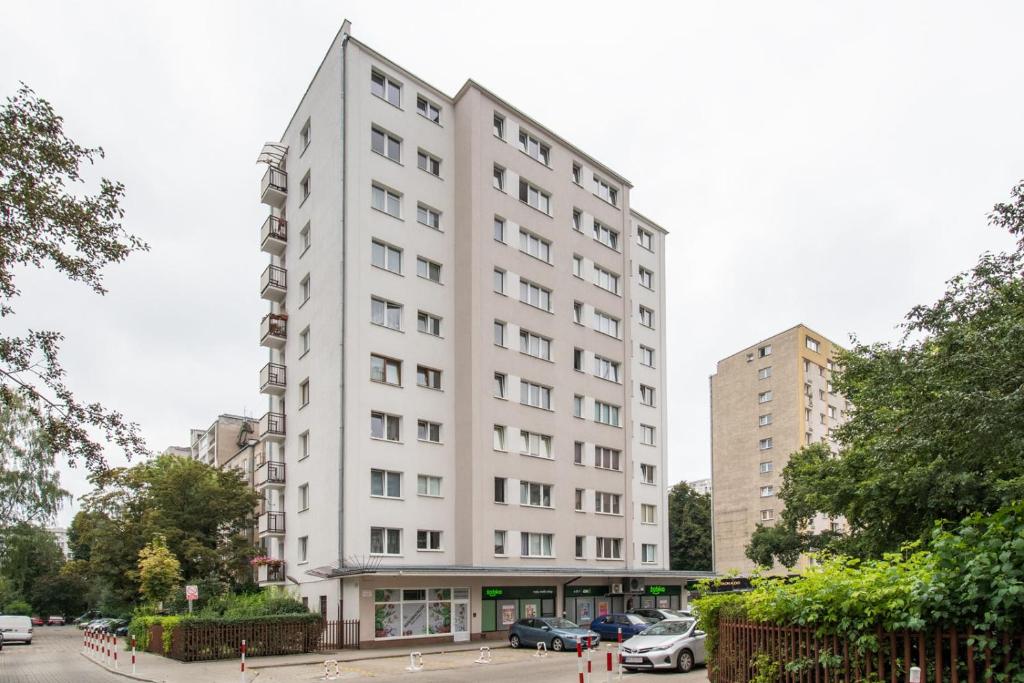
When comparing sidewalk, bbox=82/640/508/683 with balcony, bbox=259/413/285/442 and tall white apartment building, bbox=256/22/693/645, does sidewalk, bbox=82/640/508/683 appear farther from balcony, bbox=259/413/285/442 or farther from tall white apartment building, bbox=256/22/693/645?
balcony, bbox=259/413/285/442

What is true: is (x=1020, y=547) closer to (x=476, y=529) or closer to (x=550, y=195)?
(x=476, y=529)

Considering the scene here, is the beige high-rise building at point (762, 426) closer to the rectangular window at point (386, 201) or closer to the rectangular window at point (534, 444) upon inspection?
the rectangular window at point (534, 444)

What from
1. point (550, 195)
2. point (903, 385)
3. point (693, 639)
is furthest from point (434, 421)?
point (903, 385)

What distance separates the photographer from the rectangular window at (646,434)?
1875 inches

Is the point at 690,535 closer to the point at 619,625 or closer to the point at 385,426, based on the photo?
the point at 619,625

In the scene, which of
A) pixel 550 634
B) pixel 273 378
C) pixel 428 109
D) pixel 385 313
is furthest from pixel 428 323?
pixel 550 634

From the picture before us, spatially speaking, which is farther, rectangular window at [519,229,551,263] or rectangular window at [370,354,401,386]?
rectangular window at [519,229,551,263]

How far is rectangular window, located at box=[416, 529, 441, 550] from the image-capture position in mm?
35156

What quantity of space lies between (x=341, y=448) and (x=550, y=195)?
17578 millimetres

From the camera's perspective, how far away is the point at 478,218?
38.8 meters

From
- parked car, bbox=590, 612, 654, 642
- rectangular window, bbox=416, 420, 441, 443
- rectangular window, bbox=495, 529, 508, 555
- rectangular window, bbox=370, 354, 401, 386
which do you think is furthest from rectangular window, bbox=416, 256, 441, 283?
parked car, bbox=590, 612, 654, 642

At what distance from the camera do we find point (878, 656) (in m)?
8.96

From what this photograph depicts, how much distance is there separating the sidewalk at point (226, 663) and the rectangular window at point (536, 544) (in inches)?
197

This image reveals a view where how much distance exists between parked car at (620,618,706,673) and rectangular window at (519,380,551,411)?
1772cm
